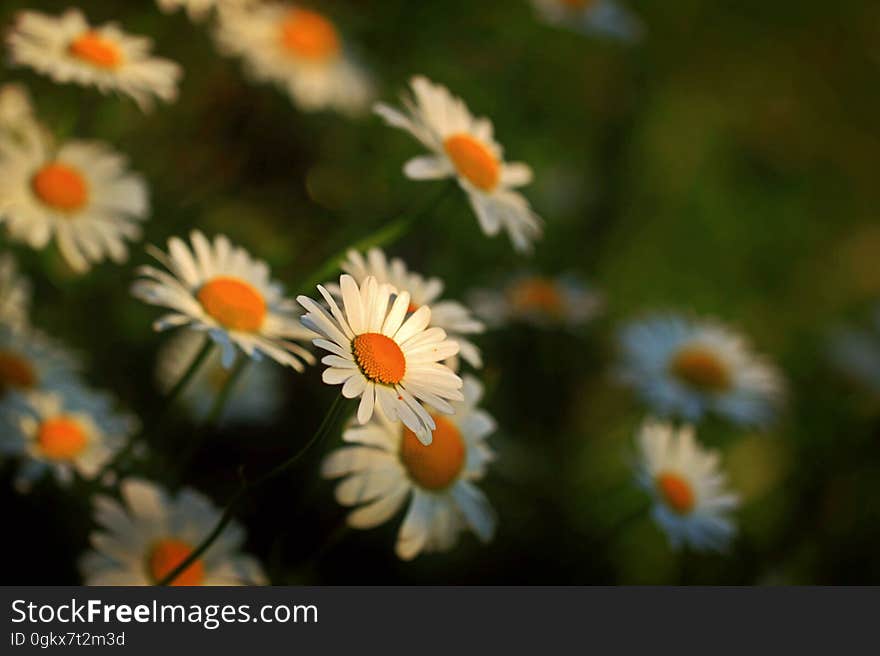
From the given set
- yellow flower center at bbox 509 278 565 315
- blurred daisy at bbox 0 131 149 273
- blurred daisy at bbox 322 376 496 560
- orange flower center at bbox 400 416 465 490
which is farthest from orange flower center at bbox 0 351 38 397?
yellow flower center at bbox 509 278 565 315

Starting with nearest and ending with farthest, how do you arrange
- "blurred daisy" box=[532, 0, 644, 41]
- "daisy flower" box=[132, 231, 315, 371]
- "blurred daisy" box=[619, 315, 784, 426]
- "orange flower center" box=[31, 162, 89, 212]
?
"daisy flower" box=[132, 231, 315, 371], "orange flower center" box=[31, 162, 89, 212], "blurred daisy" box=[619, 315, 784, 426], "blurred daisy" box=[532, 0, 644, 41]

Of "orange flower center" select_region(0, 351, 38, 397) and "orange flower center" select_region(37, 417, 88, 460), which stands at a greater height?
"orange flower center" select_region(0, 351, 38, 397)

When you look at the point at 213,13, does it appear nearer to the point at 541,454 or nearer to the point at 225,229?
the point at 225,229

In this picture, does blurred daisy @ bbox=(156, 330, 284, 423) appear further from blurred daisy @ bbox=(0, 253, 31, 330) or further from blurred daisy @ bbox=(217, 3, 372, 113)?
blurred daisy @ bbox=(217, 3, 372, 113)

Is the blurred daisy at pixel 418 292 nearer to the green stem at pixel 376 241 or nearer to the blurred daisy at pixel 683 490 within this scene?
the green stem at pixel 376 241

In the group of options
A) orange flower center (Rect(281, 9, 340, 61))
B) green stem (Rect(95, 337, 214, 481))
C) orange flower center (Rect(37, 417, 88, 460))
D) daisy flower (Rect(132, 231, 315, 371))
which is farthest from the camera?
orange flower center (Rect(281, 9, 340, 61))

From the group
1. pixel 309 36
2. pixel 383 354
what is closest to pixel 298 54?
pixel 309 36

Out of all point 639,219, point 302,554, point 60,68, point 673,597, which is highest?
point 639,219

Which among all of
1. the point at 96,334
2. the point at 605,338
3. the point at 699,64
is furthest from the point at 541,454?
the point at 699,64
